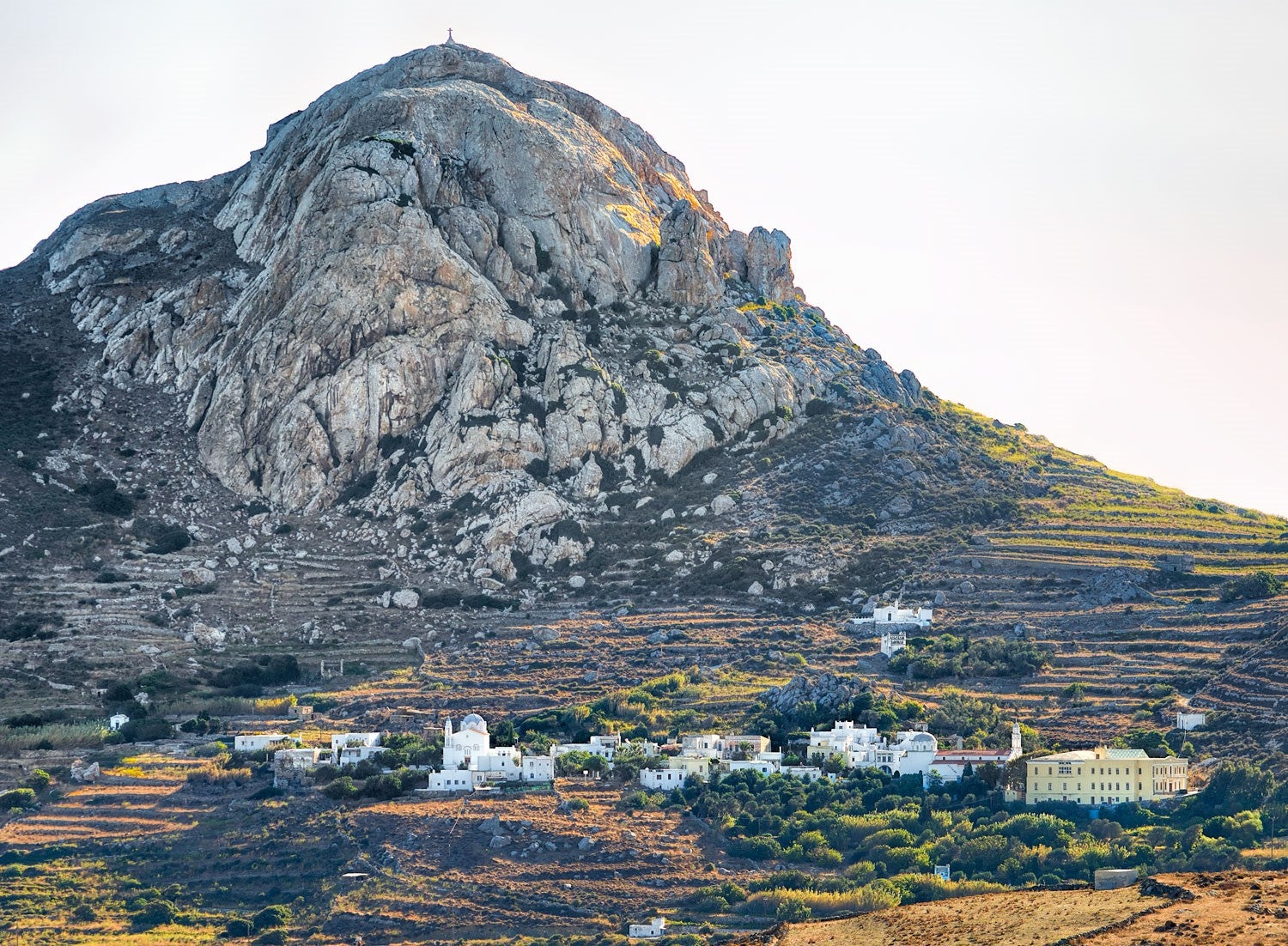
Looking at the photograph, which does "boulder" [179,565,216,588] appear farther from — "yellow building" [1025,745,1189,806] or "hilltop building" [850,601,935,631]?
"yellow building" [1025,745,1189,806]

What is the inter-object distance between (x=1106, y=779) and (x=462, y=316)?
54.2 metres

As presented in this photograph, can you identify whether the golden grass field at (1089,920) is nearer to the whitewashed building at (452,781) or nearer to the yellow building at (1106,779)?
the yellow building at (1106,779)

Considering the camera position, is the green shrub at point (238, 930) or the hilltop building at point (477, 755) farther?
the hilltop building at point (477, 755)

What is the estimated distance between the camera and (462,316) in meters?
127

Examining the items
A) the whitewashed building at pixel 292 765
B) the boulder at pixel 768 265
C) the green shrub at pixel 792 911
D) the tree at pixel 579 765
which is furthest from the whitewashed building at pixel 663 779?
the boulder at pixel 768 265

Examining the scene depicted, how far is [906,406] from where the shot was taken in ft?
451

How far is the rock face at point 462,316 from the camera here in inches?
4857

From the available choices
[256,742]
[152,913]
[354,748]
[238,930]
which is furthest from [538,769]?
[152,913]

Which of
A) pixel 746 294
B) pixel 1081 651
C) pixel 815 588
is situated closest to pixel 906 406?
pixel 746 294

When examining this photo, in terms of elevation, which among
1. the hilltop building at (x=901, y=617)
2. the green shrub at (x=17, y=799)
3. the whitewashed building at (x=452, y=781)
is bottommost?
the green shrub at (x=17, y=799)

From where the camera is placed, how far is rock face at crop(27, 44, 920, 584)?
405ft

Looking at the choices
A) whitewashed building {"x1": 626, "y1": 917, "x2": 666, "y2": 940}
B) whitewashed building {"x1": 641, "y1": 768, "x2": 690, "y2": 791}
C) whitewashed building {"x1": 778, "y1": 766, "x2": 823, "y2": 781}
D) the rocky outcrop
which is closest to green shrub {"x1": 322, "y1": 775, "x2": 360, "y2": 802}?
whitewashed building {"x1": 641, "y1": 768, "x2": 690, "y2": 791}

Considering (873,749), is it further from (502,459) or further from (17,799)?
(17,799)

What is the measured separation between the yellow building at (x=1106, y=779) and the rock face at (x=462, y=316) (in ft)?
124
